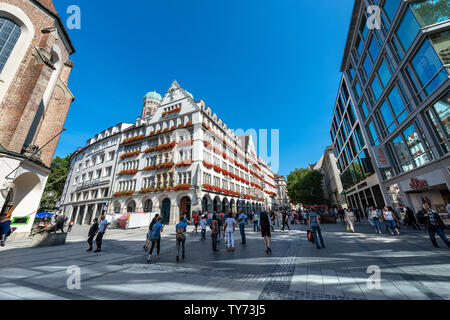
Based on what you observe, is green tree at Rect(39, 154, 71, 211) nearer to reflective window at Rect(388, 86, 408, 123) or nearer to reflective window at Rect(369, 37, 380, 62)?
reflective window at Rect(388, 86, 408, 123)

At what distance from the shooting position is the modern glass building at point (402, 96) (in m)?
11.0

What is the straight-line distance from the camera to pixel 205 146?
29.0 m

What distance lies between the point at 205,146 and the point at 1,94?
20855 millimetres

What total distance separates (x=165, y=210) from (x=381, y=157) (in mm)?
28162

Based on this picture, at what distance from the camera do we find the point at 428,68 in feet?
38.1

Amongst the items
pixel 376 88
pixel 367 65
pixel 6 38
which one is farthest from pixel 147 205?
pixel 367 65

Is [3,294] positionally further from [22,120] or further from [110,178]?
[110,178]

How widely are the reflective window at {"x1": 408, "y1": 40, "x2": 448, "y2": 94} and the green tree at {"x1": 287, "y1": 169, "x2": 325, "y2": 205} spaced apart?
3266 centimetres

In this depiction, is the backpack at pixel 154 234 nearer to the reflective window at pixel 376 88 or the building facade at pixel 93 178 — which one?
the reflective window at pixel 376 88

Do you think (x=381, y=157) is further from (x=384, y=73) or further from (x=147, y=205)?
(x=147, y=205)

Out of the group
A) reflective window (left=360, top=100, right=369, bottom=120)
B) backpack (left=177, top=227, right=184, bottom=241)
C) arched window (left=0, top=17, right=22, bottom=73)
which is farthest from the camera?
reflective window (left=360, top=100, right=369, bottom=120)

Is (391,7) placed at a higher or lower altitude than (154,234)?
higher

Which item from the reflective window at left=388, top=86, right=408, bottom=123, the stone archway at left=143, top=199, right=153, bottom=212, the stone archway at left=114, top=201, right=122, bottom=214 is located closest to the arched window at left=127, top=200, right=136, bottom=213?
the stone archway at left=114, top=201, right=122, bottom=214

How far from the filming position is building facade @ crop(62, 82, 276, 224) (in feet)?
88.9
